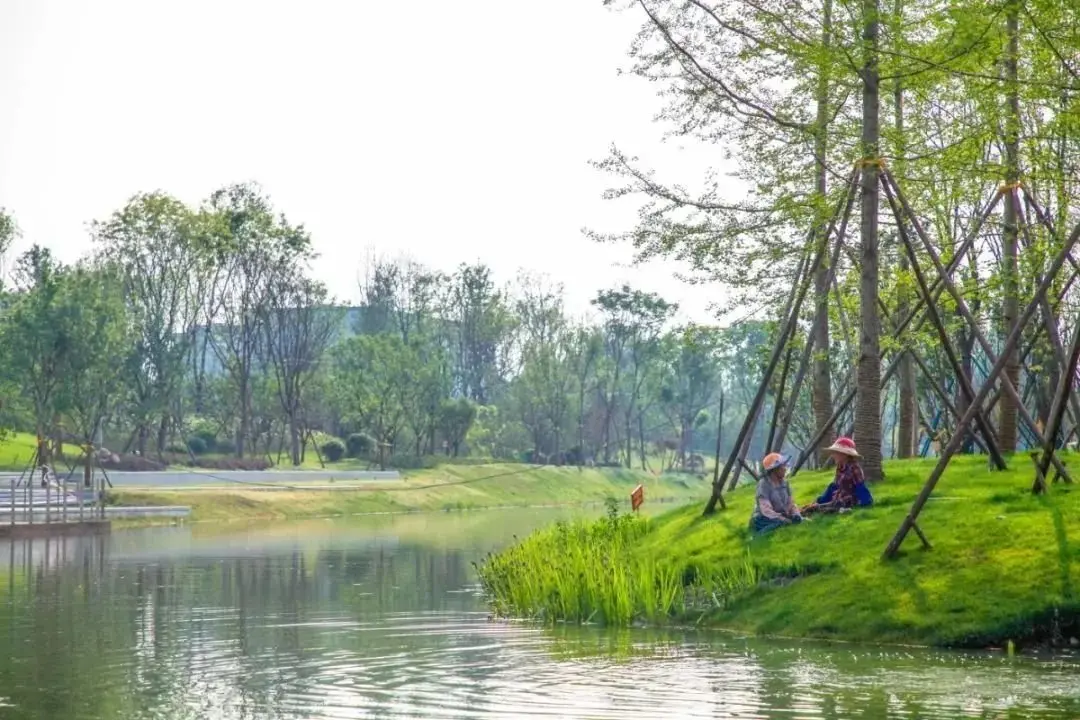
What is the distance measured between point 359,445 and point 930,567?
7695 centimetres

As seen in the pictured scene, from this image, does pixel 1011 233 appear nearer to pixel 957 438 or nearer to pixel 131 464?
pixel 957 438

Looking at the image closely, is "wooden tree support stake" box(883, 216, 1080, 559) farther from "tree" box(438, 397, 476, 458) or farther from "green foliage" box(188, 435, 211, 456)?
"tree" box(438, 397, 476, 458)

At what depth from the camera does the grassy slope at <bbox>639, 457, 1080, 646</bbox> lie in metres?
16.3

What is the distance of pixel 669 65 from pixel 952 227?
12.3 m

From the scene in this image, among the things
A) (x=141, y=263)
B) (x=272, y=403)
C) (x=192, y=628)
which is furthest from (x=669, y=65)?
(x=272, y=403)

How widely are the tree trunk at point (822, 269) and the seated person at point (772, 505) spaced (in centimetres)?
367

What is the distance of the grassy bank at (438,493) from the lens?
198ft

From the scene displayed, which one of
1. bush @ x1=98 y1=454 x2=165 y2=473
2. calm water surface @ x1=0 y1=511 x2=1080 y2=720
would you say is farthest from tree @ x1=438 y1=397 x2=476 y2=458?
calm water surface @ x1=0 y1=511 x2=1080 y2=720

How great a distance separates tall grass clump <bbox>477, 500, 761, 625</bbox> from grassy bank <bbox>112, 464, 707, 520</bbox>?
1490 inches

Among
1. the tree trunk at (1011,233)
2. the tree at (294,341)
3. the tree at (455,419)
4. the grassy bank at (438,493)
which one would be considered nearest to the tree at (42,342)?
the grassy bank at (438,493)

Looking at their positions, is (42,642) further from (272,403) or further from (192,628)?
(272,403)

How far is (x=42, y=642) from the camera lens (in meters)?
18.6

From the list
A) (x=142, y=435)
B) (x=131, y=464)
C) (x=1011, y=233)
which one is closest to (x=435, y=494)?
(x=131, y=464)

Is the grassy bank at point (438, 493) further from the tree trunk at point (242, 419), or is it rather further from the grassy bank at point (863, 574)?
the grassy bank at point (863, 574)
